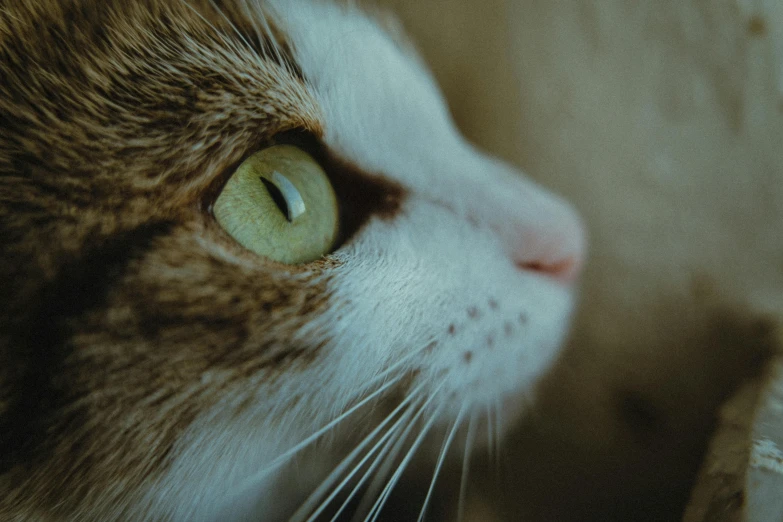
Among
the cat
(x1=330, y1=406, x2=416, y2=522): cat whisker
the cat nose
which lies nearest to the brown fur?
the cat

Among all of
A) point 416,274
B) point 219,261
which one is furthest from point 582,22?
point 219,261

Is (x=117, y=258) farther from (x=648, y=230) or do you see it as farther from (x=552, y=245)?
(x=648, y=230)

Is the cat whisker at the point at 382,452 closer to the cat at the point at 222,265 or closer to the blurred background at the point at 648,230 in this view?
the cat at the point at 222,265

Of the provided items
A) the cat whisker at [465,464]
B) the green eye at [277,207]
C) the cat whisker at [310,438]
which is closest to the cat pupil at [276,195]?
the green eye at [277,207]

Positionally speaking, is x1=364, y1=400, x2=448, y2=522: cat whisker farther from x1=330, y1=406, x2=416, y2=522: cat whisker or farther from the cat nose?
the cat nose

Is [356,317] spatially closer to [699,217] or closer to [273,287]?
[273,287]

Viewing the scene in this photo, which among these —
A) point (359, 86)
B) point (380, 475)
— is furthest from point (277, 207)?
point (380, 475)
